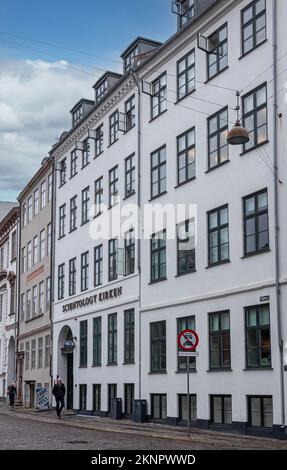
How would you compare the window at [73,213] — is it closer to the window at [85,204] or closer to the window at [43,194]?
the window at [85,204]

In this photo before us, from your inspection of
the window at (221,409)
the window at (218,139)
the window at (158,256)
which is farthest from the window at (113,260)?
the window at (221,409)

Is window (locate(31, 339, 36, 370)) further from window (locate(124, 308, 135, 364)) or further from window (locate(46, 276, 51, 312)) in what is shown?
window (locate(124, 308, 135, 364))

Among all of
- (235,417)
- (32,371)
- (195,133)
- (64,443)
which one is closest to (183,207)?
(195,133)

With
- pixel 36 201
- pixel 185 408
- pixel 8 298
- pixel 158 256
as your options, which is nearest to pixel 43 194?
pixel 36 201

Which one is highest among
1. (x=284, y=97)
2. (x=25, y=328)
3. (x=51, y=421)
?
(x=284, y=97)

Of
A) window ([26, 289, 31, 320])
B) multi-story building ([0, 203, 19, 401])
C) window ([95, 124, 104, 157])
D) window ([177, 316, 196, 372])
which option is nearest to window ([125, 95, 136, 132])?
window ([95, 124, 104, 157])

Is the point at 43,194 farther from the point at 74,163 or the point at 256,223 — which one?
the point at 256,223

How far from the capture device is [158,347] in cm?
2908

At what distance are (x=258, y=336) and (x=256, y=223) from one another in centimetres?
343

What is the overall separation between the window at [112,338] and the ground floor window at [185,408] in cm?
660

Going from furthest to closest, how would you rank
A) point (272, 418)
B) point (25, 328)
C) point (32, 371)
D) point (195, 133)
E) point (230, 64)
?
point (25, 328), point (32, 371), point (195, 133), point (230, 64), point (272, 418)

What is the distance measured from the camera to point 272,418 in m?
21.8

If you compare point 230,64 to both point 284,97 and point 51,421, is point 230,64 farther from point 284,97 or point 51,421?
point 51,421

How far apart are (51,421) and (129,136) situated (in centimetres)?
1272
